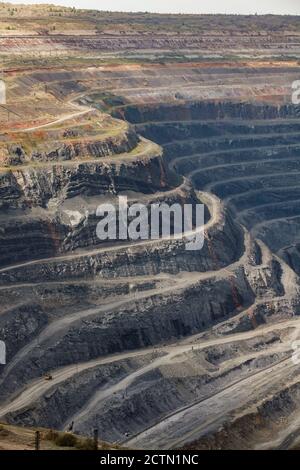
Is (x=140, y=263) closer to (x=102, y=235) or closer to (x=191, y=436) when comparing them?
(x=102, y=235)

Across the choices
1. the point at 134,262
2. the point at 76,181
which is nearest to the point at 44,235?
the point at 76,181

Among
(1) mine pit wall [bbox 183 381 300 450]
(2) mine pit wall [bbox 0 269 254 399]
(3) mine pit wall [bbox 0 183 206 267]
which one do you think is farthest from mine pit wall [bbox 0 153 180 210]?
(1) mine pit wall [bbox 183 381 300 450]

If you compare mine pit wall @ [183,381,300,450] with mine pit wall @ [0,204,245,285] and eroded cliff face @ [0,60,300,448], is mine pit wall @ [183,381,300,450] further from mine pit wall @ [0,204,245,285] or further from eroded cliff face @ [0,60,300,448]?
mine pit wall @ [0,204,245,285]

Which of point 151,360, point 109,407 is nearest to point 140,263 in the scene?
point 151,360

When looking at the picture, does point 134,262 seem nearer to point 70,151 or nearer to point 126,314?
point 126,314

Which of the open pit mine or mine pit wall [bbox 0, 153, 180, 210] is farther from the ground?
mine pit wall [bbox 0, 153, 180, 210]

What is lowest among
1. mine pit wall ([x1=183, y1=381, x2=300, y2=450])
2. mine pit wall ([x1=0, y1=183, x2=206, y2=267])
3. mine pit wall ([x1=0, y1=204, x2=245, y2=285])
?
mine pit wall ([x1=183, y1=381, x2=300, y2=450])
